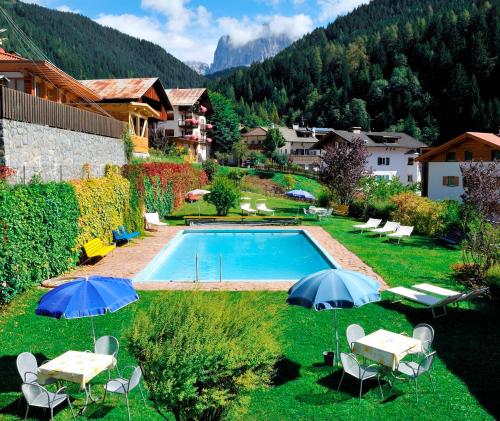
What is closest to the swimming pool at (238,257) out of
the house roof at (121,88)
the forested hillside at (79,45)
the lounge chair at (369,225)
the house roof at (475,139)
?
the lounge chair at (369,225)

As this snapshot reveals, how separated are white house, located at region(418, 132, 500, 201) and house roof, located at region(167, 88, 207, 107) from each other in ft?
103

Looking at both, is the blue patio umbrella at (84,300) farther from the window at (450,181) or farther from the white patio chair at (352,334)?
the window at (450,181)

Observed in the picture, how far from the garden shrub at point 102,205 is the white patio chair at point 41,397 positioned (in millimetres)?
8900

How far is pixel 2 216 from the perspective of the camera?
10.5 m

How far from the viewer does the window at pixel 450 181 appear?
37.1 meters

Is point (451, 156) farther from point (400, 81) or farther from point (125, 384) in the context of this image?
point (400, 81)

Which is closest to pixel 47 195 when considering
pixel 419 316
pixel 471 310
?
pixel 419 316

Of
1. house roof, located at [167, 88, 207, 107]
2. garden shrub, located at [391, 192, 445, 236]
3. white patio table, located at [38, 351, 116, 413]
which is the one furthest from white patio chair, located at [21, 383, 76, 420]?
house roof, located at [167, 88, 207, 107]

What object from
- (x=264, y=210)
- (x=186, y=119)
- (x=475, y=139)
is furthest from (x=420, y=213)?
(x=186, y=119)

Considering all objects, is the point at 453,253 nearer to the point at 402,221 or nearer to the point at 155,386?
the point at 402,221

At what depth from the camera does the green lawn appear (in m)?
6.62

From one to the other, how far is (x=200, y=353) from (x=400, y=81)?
126 m

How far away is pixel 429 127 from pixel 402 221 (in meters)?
93.4

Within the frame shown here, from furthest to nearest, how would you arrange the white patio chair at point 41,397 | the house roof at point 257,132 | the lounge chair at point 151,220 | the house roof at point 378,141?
the house roof at point 257,132 → the house roof at point 378,141 → the lounge chair at point 151,220 → the white patio chair at point 41,397
